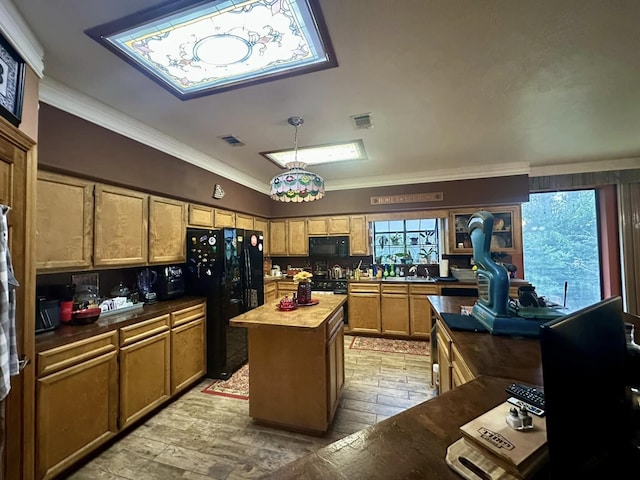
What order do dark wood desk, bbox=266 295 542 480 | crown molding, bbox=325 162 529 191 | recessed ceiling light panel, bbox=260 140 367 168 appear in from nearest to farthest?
dark wood desk, bbox=266 295 542 480, recessed ceiling light panel, bbox=260 140 367 168, crown molding, bbox=325 162 529 191

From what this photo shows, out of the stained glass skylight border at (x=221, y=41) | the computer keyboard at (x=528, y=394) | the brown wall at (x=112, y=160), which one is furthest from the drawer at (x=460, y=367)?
the brown wall at (x=112, y=160)

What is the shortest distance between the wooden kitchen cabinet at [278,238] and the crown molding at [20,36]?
3.91 meters

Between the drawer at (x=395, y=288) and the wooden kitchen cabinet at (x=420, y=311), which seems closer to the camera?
the wooden kitchen cabinet at (x=420, y=311)

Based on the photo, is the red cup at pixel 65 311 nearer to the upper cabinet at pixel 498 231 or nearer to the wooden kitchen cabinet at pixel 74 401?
the wooden kitchen cabinet at pixel 74 401

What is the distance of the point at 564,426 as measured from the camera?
1.76ft

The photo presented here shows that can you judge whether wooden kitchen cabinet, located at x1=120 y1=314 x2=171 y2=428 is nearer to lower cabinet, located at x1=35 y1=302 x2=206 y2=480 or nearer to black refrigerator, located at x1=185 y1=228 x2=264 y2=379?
lower cabinet, located at x1=35 y1=302 x2=206 y2=480

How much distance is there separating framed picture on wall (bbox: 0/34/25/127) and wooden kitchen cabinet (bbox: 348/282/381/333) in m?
4.16

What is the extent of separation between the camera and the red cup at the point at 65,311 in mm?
2125

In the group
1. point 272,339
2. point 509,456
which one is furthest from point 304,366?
point 509,456

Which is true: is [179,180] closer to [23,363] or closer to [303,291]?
[303,291]

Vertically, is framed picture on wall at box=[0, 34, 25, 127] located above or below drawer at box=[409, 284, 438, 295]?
above

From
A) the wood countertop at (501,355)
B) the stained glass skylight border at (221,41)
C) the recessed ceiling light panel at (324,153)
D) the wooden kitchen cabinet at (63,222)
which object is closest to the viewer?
the wood countertop at (501,355)

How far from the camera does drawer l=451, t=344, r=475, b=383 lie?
133 centimetres

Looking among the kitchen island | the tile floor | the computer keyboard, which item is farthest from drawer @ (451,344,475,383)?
the tile floor
